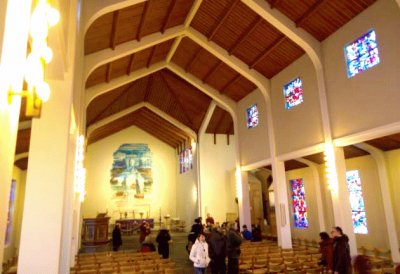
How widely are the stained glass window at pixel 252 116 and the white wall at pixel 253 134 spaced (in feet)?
0.57

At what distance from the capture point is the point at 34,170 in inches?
208

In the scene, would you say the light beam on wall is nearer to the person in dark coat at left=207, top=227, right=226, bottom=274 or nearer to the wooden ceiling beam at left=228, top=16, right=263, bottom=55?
the person in dark coat at left=207, top=227, right=226, bottom=274

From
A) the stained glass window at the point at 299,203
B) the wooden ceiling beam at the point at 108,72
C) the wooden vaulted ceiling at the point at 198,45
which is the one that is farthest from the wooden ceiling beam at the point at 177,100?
the stained glass window at the point at 299,203

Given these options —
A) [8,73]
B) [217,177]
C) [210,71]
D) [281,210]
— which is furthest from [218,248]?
[217,177]

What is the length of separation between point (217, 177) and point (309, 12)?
1191 cm

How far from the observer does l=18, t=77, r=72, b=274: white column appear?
4.99 meters

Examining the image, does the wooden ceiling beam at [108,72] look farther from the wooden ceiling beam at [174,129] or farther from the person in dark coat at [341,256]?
the person in dark coat at [341,256]

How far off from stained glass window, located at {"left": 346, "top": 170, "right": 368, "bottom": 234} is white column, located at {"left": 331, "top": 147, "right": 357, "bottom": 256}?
3050 mm

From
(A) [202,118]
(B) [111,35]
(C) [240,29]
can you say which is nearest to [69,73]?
(B) [111,35]

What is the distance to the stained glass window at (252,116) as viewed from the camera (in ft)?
47.3

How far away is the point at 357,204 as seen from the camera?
1179 cm

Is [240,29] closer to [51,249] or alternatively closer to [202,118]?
[202,118]

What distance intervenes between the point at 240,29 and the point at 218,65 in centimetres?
276

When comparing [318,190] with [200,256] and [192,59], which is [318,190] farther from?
[200,256]
